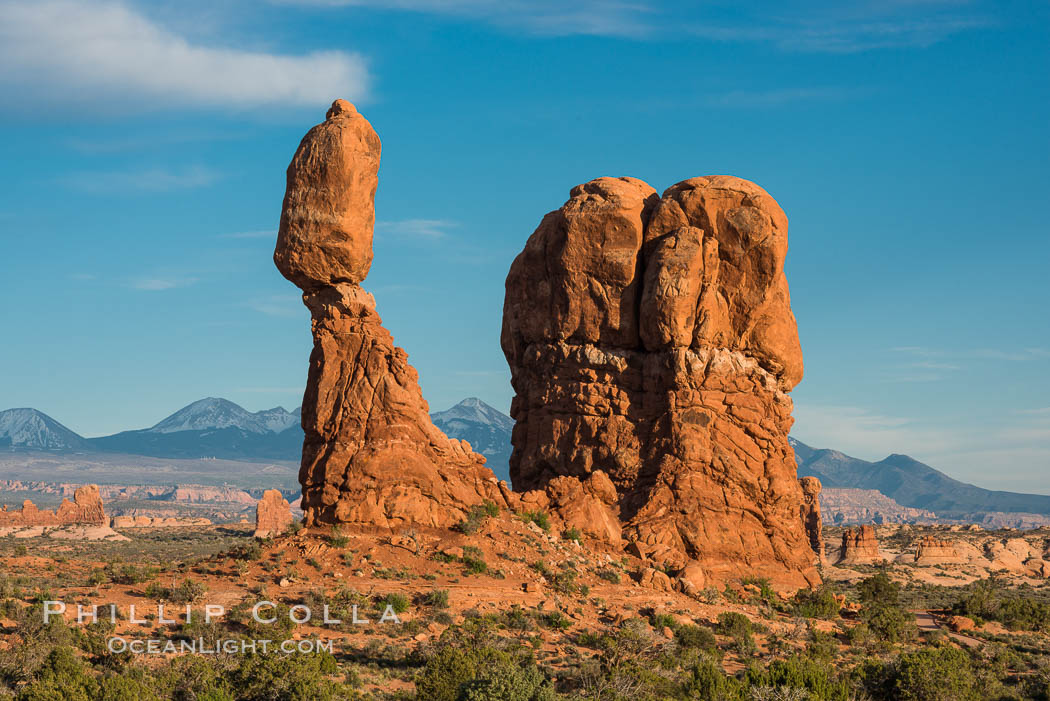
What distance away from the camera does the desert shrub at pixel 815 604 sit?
39.4 m

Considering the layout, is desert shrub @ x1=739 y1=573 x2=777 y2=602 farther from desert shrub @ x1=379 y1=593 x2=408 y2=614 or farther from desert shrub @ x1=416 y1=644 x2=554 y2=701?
desert shrub @ x1=379 y1=593 x2=408 y2=614

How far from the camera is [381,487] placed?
3734 cm

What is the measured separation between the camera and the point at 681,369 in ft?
137

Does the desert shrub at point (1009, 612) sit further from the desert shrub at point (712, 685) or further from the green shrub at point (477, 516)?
the green shrub at point (477, 516)

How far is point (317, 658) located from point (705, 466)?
16534 millimetres

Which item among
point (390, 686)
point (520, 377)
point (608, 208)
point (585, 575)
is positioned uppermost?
point (608, 208)

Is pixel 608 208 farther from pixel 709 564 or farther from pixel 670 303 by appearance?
pixel 709 564

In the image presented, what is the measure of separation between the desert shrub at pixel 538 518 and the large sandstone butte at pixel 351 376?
1721mm

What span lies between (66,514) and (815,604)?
7786 centimetres

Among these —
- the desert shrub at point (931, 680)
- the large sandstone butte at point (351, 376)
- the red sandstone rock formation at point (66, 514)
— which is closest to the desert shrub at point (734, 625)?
the desert shrub at point (931, 680)

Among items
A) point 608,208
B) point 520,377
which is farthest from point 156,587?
point 608,208

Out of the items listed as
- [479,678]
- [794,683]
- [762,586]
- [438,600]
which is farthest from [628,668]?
[762,586]

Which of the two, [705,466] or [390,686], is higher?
[705,466]

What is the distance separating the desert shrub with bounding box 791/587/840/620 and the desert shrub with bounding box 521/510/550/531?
839 cm
